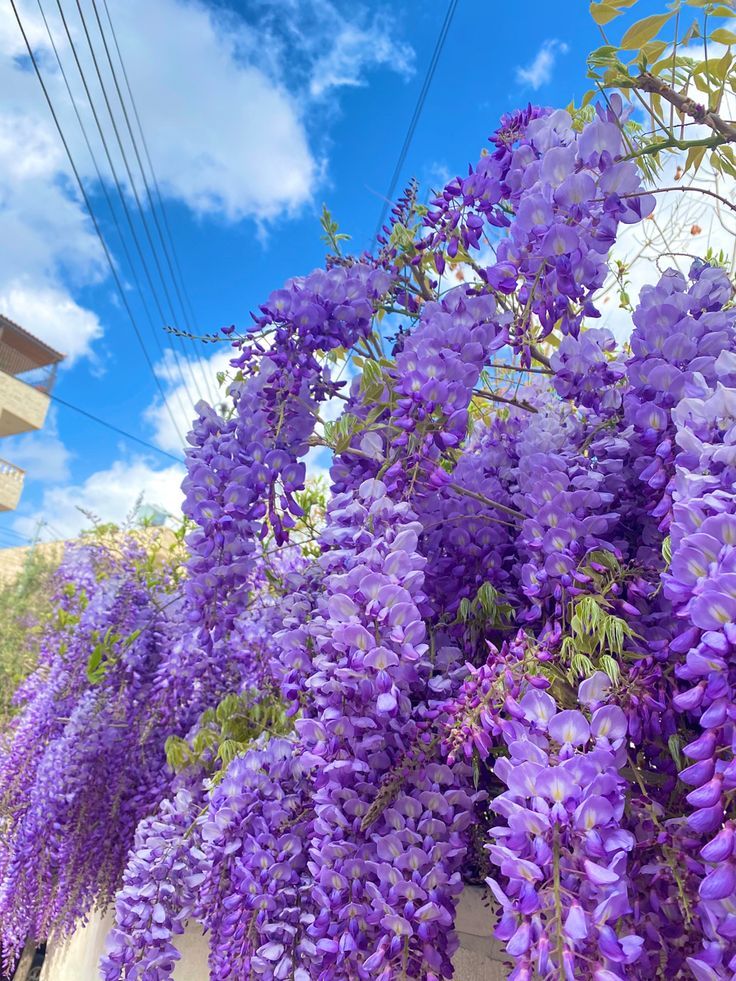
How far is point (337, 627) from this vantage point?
2.84ft

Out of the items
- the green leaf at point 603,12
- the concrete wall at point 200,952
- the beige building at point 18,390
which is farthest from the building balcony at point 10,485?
the green leaf at point 603,12

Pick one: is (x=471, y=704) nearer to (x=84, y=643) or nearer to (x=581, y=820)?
(x=581, y=820)

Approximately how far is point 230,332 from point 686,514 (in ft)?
2.81

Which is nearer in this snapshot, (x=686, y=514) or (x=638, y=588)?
(x=686, y=514)

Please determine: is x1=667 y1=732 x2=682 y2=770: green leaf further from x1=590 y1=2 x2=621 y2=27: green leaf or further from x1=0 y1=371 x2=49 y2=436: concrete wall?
x1=0 y1=371 x2=49 y2=436: concrete wall

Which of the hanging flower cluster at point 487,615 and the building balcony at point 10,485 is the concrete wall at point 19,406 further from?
the hanging flower cluster at point 487,615

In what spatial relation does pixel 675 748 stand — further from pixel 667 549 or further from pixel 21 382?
pixel 21 382

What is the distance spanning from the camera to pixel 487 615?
1056mm

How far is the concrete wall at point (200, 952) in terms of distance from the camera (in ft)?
4.42

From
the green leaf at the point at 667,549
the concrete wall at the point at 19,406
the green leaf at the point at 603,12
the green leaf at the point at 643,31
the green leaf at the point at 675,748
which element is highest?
the concrete wall at the point at 19,406

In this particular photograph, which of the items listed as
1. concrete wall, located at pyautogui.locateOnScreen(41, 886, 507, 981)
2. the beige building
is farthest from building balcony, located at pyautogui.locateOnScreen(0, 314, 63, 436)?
concrete wall, located at pyautogui.locateOnScreen(41, 886, 507, 981)

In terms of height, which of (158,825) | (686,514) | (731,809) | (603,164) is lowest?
(158,825)

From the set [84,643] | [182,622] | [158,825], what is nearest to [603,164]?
[158,825]

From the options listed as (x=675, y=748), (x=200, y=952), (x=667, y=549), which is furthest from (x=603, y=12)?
(x=200, y=952)
